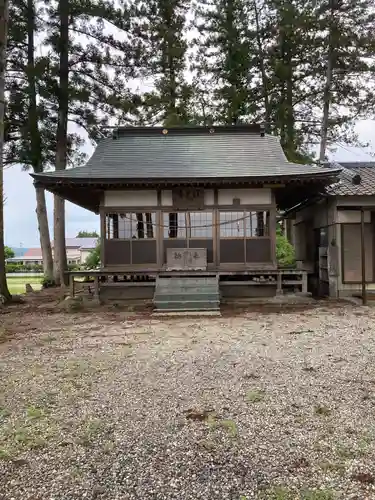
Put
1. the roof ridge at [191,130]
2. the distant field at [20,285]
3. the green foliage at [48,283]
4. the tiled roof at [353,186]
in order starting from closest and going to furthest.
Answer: the tiled roof at [353,186]
the roof ridge at [191,130]
the green foliage at [48,283]
the distant field at [20,285]

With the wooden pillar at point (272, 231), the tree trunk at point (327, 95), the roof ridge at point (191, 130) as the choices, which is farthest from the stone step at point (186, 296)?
the tree trunk at point (327, 95)

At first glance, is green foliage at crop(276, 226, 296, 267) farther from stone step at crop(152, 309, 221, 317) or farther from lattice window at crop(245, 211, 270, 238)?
stone step at crop(152, 309, 221, 317)

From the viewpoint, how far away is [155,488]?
87.0 inches

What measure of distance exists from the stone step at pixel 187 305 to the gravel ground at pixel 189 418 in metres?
2.61

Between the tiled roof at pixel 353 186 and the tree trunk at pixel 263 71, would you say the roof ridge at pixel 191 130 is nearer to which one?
the tiled roof at pixel 353 186

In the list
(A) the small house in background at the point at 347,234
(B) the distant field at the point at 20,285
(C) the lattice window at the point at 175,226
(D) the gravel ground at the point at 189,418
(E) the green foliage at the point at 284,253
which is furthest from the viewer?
(B) the distant field at the point at 20,285

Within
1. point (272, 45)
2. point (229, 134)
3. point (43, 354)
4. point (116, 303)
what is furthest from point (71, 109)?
point (43, 354)

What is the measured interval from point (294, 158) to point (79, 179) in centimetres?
975

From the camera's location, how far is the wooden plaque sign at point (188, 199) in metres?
10.3

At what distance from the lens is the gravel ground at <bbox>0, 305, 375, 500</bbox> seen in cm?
227

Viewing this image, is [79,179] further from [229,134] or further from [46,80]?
[46,80]

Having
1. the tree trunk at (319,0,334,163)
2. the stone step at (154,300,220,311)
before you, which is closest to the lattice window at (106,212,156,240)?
the stone step at (154,300,220,311)

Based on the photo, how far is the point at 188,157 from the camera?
11438mm

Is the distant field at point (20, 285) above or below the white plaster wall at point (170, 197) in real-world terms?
below
